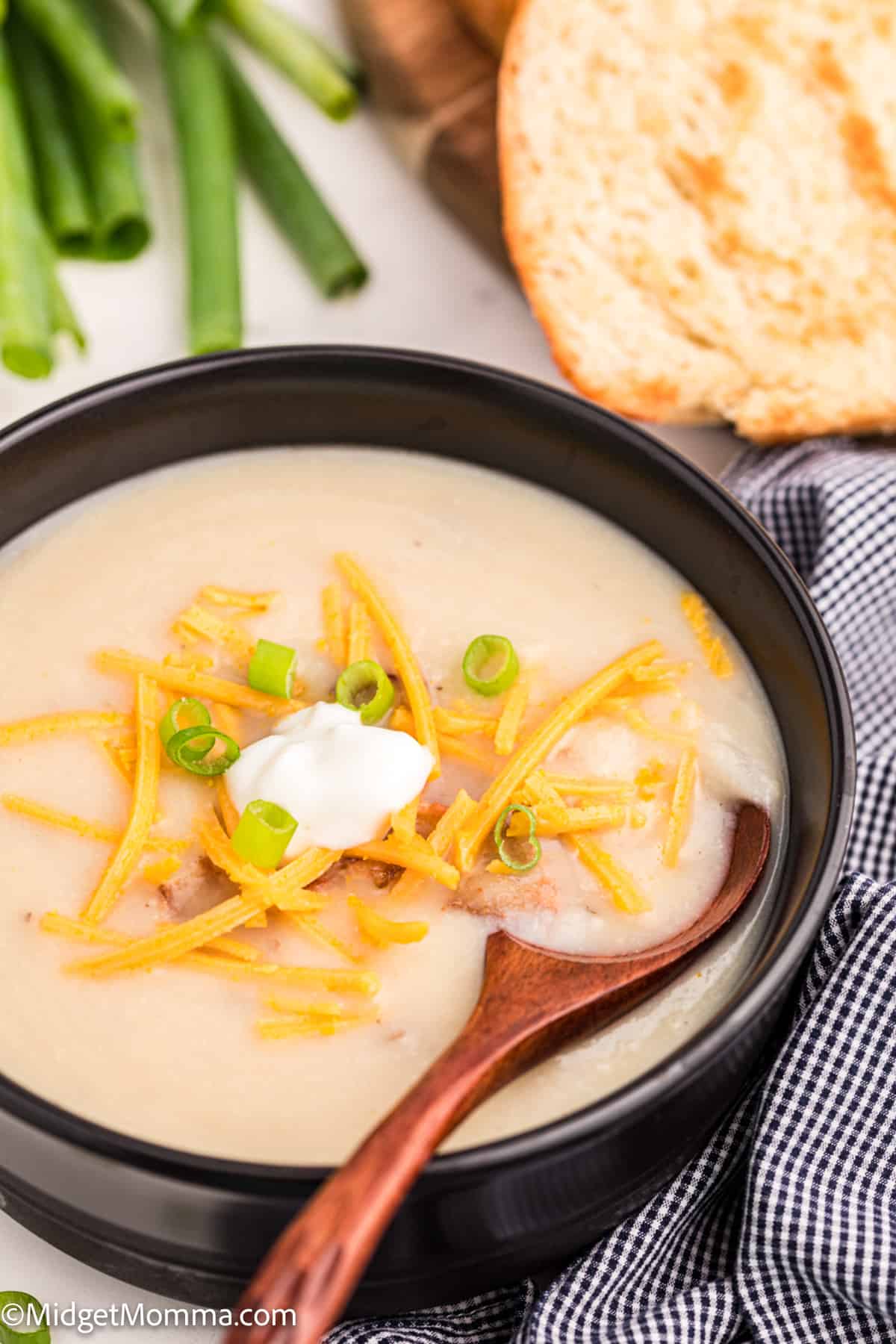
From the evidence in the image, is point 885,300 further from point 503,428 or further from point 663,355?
point 503,428

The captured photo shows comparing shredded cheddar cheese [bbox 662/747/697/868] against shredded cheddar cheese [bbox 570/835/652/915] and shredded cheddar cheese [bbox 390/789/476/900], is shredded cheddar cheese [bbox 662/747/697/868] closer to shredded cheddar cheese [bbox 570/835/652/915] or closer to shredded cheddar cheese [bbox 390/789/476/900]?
shredded cheddar cheese [bbox 570/835/652/915]

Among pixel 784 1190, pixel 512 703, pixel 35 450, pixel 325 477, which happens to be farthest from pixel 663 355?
pixel 784 1190

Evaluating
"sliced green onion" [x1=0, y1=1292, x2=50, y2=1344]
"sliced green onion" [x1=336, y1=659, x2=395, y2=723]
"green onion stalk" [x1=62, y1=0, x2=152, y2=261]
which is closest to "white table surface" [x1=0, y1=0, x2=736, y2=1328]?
"green onion stalk" [x1=62, y1=0, x2=152, y2=261]

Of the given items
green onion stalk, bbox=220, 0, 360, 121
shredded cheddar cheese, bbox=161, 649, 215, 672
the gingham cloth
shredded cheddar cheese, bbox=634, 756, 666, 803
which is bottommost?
the gingham cloth

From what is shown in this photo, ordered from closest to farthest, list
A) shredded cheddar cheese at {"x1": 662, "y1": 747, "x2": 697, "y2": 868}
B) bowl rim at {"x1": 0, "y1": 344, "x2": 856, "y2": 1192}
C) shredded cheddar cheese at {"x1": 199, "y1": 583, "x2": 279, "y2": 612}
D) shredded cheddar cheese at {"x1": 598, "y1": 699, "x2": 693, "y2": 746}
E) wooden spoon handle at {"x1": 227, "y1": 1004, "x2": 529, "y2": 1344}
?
wooden spoon handle at {"x1": 227, "y1": 1004, "x2": 529, "y2": 1344} → bowl rim at {"x1": 0, "y1": 344, "x2": 856, "y2": 1192} → shredded cheddar cheese at {"x1": 662, "y1": 747, "x2": 697, "y2": 868} → shredded cheddar cheese at {"x1": 598, "y1": 699, "x2": 693, "y2": 746} → shredded cheddar cheese at {"x1": 199, "y1": 583, "x2": 279, "y2": 612}

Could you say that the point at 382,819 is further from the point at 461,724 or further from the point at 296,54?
the point at 296,54

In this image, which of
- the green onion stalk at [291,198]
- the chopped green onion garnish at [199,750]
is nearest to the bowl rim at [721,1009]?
the chopped green onion garnish at [199,750]

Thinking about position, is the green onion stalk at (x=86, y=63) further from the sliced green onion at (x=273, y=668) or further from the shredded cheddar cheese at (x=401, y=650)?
the sliced green onion at (x=273, y=668)
